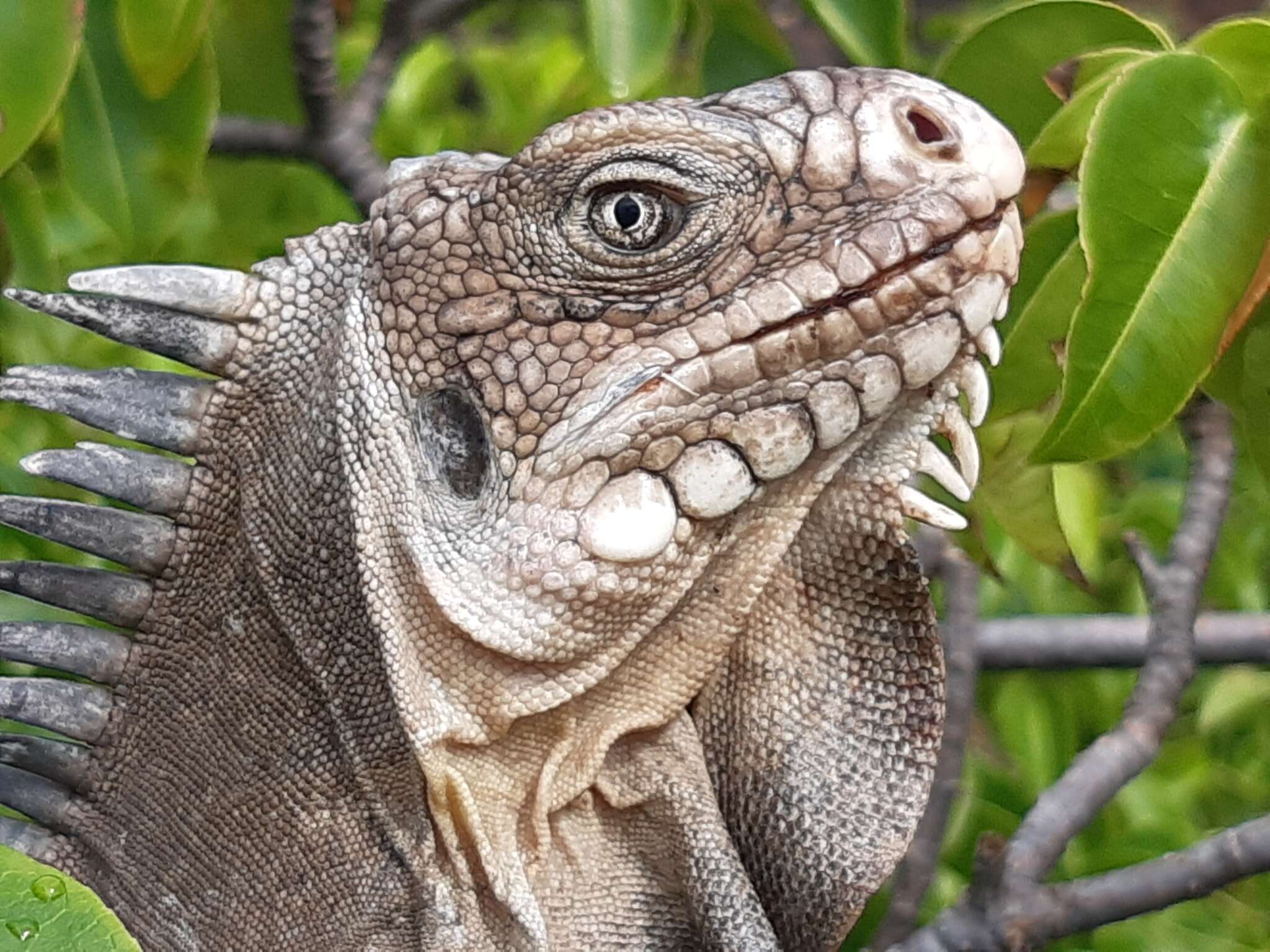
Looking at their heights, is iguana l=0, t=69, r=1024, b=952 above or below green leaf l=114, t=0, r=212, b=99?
below

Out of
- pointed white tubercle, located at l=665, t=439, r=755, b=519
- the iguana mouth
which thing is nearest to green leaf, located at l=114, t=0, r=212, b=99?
the iguana mouth

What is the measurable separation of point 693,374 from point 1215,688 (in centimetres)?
186

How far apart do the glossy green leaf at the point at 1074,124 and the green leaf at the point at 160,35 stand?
3.98 feet

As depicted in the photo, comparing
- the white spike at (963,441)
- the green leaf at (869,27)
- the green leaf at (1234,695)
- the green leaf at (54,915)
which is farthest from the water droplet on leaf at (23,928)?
the green leaf at (1234,695)

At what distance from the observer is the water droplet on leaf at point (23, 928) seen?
153cm

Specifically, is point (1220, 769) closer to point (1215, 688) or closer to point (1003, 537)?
point (1215, 688)

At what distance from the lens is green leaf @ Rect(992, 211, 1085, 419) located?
219cm

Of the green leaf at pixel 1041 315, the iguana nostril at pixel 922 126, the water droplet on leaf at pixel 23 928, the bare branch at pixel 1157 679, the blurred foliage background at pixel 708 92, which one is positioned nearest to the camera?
the water droplet on leaf at pixel 23 928

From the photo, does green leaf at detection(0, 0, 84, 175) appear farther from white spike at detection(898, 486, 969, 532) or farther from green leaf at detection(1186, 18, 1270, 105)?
green leaf at detection(1186, 18, 1270, 105)

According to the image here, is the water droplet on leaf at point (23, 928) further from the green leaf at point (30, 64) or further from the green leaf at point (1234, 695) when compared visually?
the green leaf at point (1234, 695)

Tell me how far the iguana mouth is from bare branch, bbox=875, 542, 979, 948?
18.0 inches

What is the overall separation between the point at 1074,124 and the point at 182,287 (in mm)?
1262

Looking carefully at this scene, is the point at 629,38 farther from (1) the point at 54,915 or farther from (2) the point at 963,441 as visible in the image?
(1) the point at 54,915

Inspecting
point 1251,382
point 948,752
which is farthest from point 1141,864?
point 1251,382
